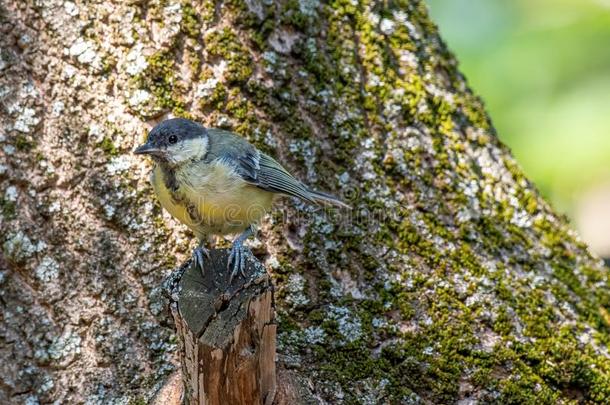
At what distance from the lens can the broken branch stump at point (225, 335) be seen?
7.59 feet

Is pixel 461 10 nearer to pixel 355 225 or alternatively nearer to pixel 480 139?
pixel 480 139

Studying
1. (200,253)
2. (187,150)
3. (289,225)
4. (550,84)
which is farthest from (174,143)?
A: (550,84)

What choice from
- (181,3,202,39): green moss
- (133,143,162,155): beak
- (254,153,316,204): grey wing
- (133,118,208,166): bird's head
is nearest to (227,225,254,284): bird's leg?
(254,153,316,204): grey wing

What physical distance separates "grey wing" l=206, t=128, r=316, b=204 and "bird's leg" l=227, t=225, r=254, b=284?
8.4 inches

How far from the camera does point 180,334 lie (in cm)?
241

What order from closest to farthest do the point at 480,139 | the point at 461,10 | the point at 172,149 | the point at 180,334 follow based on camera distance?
the point at 180,334 → the point at 172,149 → the point at 480,139 → the point at 461,10

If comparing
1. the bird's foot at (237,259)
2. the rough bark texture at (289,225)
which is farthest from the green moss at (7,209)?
the bird's foot at (237,259)

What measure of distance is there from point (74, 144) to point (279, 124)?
900mm

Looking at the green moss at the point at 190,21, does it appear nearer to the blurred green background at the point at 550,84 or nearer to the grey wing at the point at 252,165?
the grey wing at the point at 252,165

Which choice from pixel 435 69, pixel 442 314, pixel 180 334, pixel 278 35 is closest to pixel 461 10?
pixel 435 69

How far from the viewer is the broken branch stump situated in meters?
2.31

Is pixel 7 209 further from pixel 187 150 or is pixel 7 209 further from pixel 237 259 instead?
pixel 237 259

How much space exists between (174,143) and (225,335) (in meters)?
0.91

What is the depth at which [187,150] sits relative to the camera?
114 inches
